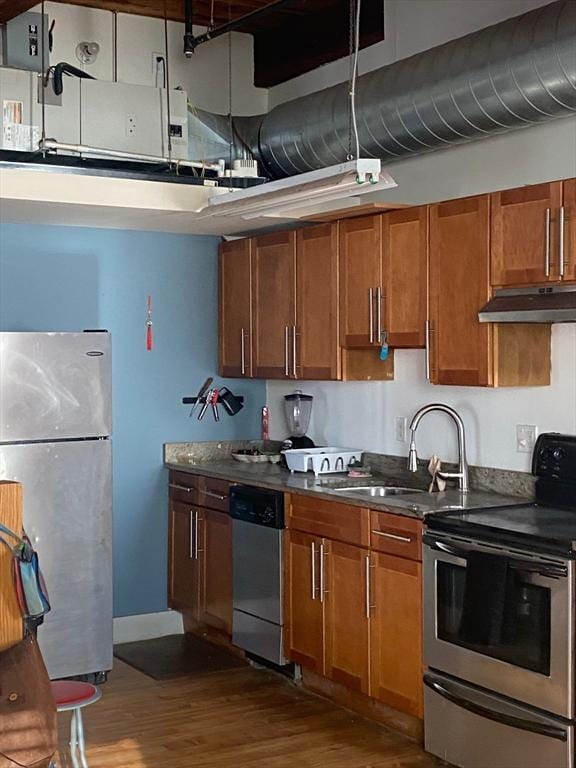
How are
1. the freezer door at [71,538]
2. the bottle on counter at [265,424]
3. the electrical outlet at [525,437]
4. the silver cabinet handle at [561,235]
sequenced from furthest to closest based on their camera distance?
the bottle on counter at [265,424]
the freezer door at [71,538]
the electrical outlet at [525,437]
the silver cabinet handle at [561,235]

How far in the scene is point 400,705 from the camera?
4.39 meters

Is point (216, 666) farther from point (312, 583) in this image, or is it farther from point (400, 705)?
point (400, 705)

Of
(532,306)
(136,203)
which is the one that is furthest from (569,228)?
(136,203)

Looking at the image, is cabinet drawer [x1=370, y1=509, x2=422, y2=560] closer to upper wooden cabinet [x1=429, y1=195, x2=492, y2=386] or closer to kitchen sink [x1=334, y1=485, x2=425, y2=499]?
kitchen sink [x1=334, y1=485, x2=425, y2=499]

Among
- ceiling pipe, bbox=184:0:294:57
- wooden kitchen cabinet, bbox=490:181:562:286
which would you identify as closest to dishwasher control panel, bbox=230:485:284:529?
wooden kitchen cabinet, bbox=490:181:562:286

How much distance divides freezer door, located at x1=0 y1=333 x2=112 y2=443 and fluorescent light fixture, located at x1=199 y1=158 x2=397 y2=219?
895 millimetres

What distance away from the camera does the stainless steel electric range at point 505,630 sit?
3.64 meters

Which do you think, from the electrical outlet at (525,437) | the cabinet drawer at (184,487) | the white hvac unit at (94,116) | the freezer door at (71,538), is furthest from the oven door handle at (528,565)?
the white hvac unit at (94,116)

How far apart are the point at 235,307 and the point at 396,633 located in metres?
2.34

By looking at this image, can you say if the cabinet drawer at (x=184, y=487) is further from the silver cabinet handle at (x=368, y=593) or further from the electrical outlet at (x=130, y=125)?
the electrical outlet at (x=130, y=125)

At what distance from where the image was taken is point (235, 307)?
20.1 feet

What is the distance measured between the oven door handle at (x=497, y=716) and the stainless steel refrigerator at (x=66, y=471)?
1.78 metres

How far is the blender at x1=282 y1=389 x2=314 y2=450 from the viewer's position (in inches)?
235

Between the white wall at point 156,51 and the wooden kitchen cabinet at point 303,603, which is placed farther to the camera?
the white wall at point 156,51
